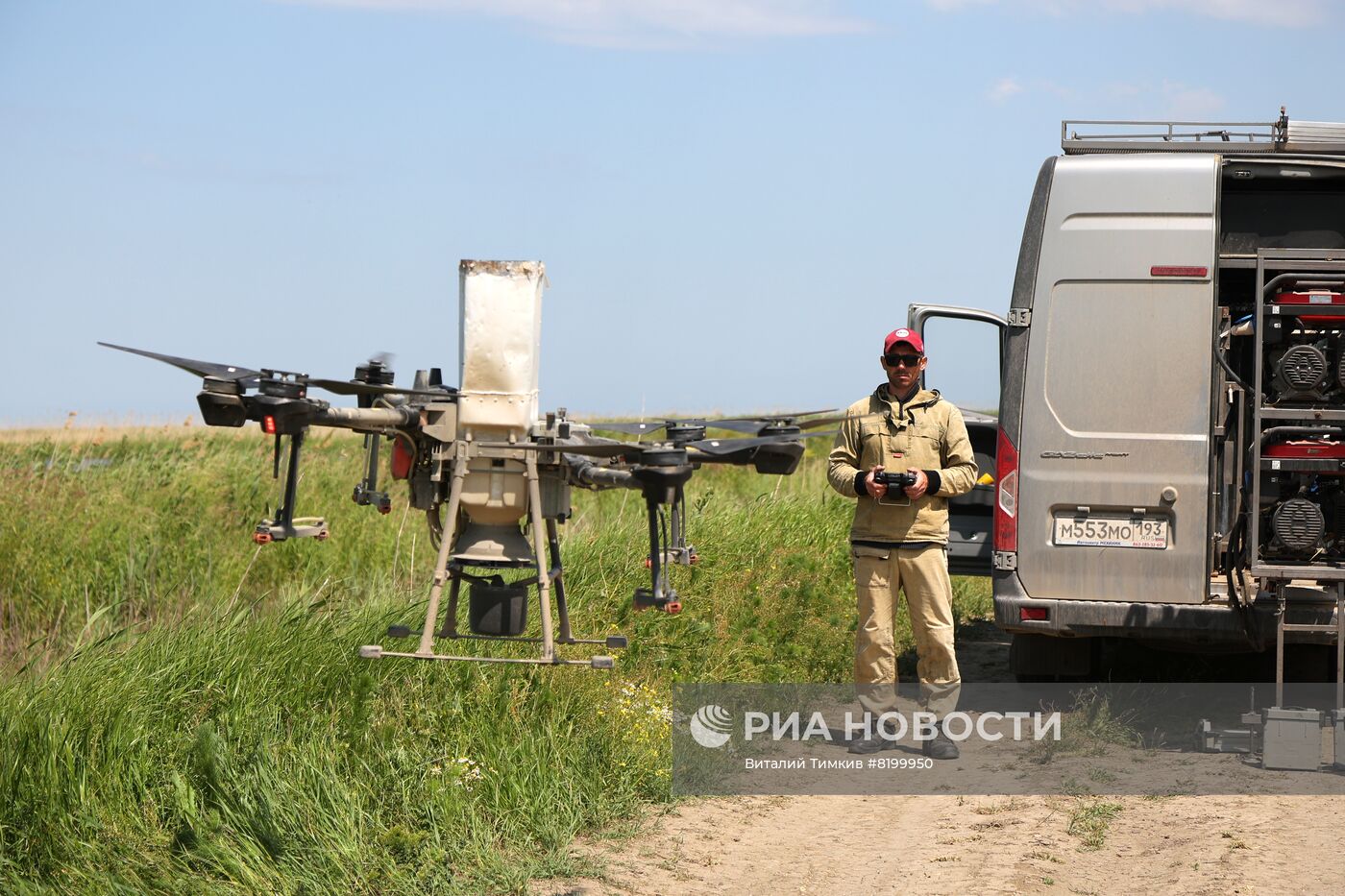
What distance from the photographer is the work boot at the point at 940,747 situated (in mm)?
7348

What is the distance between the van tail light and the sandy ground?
1.49m

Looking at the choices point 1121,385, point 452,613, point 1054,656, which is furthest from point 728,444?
point 1054,656

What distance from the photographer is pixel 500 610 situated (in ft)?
15.0

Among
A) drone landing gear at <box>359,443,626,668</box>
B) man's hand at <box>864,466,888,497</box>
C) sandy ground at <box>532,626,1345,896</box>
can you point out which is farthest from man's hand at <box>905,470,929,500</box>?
drone landing gear at <box>359,443,626,668</box>

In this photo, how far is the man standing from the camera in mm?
7340

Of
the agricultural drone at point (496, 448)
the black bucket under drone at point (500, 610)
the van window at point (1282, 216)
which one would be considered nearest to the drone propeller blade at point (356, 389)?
the agricultural drone at point (496, 448)

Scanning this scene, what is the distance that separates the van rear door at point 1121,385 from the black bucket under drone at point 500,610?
3.79m

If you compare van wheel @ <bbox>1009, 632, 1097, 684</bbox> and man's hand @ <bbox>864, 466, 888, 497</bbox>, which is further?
van wheel @ <bbox>1009, 632, 1097, 684</bbox>

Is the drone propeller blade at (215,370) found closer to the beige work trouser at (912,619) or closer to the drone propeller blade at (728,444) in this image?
the drone propeller blade at (728,444)

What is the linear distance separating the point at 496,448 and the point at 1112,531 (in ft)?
13.8

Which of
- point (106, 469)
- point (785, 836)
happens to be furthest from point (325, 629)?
point (106, 469)

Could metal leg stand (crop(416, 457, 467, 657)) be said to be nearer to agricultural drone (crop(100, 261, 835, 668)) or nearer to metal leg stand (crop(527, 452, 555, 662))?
agricultural drone (crop(100, 261, 835, 668))

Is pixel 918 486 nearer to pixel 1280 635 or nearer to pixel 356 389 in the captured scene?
pixel 1280 635

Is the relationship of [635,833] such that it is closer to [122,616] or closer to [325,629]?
[325,629]
